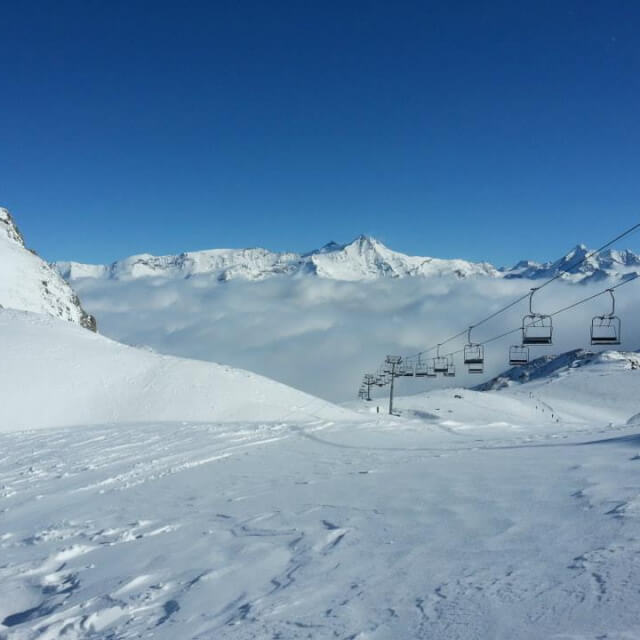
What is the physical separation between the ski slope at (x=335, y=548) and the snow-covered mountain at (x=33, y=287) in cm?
7082

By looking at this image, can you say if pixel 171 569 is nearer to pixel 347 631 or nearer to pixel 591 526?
pixel 347 631

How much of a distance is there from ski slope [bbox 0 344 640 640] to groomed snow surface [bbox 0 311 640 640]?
0.08ft

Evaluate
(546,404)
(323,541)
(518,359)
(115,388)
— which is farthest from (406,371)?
(323,541)

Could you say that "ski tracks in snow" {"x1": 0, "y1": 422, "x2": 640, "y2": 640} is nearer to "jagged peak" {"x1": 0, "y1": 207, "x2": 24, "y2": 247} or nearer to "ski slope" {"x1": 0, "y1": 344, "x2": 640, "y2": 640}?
"ski slope" {"x1": 0, "y1": 344, "x2": 640, "y2": 640}

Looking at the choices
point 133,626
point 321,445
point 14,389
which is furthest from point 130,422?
point 133,626

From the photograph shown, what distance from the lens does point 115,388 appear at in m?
29.8

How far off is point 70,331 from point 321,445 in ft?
81.3

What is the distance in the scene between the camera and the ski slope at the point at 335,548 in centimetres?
470

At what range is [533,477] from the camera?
9297 millimetres

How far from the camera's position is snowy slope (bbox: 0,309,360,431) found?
27.4 m

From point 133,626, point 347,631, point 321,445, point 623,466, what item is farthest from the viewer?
point 321,445

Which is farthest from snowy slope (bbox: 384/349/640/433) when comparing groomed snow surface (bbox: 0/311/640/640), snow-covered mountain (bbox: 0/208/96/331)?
snow-covered mountain (bbox: 0/208/96/331)

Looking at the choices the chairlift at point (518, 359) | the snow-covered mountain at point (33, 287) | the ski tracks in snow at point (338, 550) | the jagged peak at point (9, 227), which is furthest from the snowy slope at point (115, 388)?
the jagged peak at point (9, 227)

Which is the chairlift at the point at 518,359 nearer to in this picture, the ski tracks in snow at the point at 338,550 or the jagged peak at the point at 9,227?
the ski tracks in snow at the point at 338,550
